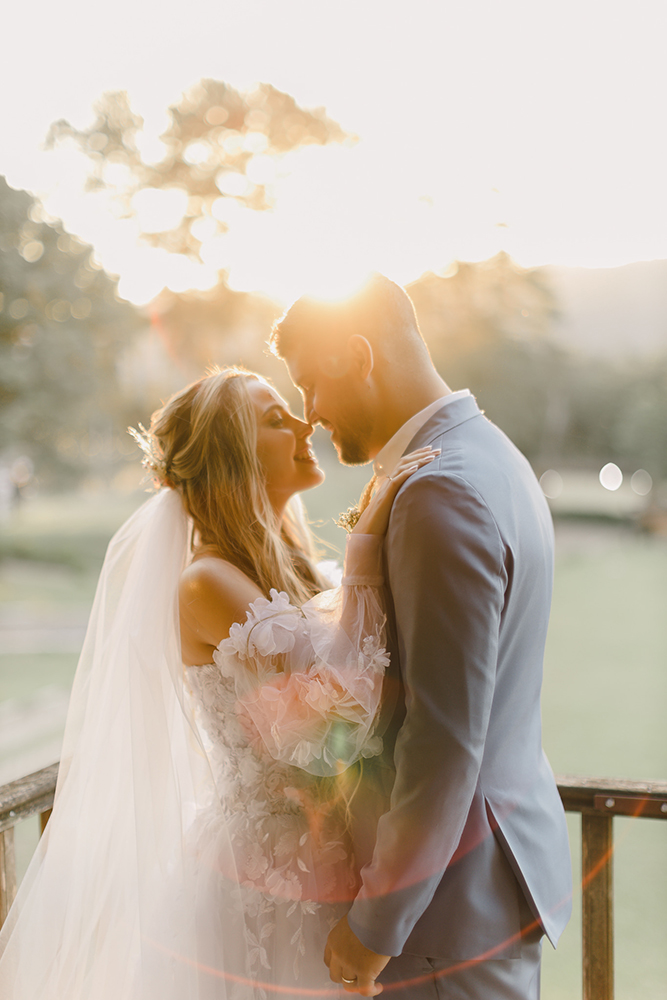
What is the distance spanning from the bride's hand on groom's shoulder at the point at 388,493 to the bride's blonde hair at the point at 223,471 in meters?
0.51

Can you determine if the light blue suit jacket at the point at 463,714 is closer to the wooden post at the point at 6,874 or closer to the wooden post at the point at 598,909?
the wooden post at the point at 598,909

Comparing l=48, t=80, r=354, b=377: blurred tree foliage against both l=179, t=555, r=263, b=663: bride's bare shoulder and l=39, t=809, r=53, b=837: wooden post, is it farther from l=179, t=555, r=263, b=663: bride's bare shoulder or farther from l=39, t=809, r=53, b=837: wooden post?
l=39, t=809, r=53, b=837: wooden post

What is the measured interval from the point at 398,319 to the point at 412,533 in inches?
19.3

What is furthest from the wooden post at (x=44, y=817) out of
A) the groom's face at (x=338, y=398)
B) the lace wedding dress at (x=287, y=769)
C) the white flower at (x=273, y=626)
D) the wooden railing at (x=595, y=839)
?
the groom's face at (x=338, y=398)

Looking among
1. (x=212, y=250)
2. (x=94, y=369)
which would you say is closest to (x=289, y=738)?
(x=212, y=250)

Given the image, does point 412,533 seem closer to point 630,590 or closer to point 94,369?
point 94,369

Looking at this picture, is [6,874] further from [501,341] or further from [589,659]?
[589,659]

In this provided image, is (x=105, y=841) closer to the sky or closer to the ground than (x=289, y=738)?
closer to the ground

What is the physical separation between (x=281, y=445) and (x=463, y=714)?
2.98ft

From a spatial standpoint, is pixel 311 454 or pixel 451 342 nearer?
pixel 311 454

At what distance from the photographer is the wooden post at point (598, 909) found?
4.62ft

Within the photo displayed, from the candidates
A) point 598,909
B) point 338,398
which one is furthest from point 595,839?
point 338,398

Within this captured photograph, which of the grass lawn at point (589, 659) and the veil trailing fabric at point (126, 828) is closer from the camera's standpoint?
the veil trailing fabric at point (126, 828)

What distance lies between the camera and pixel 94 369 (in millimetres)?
7035
